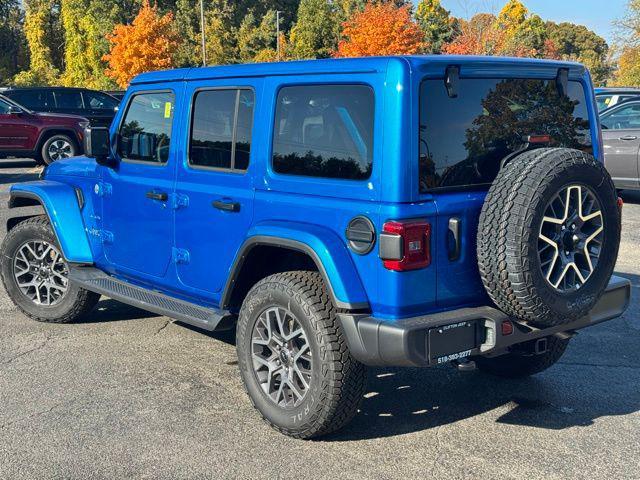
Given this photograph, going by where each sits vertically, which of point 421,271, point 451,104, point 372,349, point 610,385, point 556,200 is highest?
point 451,104

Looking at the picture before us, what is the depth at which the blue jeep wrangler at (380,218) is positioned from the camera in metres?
3.29

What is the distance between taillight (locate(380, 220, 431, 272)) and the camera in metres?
3.21

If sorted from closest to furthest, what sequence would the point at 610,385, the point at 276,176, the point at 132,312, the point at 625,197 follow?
the point at 276,176 < the point at 610,385 < the point at 132,312 < the point at 625,197

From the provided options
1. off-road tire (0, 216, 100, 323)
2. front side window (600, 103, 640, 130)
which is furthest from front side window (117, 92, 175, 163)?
front side window (600, 103, 640, 130)

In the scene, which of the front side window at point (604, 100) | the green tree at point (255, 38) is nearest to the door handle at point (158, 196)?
the front side window at point (604, 100)

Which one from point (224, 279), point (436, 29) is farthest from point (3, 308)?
point (436, 29)

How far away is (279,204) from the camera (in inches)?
149

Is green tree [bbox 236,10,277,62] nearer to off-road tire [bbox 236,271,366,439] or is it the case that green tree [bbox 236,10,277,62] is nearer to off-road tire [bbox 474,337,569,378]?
off-road tire [bbox 474,337,569,378]

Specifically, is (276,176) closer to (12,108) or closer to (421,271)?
(421,271)

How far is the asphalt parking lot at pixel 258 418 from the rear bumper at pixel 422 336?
1.84 feet

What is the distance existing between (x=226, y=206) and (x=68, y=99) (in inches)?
603

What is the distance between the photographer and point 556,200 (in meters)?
3.37

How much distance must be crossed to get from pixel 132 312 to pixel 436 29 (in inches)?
1931

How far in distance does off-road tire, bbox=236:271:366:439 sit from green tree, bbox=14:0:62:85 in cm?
4957
